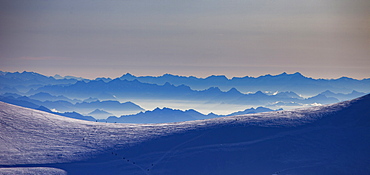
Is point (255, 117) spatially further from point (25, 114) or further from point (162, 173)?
point (25, 114)

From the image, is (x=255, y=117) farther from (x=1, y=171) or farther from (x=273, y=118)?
(x=1, y=171)

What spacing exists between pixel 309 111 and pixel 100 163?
118 ft

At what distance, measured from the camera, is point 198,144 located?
216ft

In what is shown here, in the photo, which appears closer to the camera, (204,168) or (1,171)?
(1,171)

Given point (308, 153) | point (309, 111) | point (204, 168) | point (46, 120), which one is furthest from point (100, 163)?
point (309, 111)

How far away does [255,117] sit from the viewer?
76.4 meters

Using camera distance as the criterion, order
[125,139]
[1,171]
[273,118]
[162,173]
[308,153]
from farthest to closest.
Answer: [273,118] → [125,139] → [308,153] → [162,173] → [1,171]

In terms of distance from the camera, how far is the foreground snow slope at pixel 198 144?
59000mm

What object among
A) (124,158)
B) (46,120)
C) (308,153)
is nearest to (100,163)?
(124,158)

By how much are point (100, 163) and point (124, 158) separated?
11.8 feet

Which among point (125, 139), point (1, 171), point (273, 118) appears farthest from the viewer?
point (273, 118)

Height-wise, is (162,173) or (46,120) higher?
(46,120)

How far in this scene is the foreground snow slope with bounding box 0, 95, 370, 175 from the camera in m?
59.0

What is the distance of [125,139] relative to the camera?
6925 centimetres
